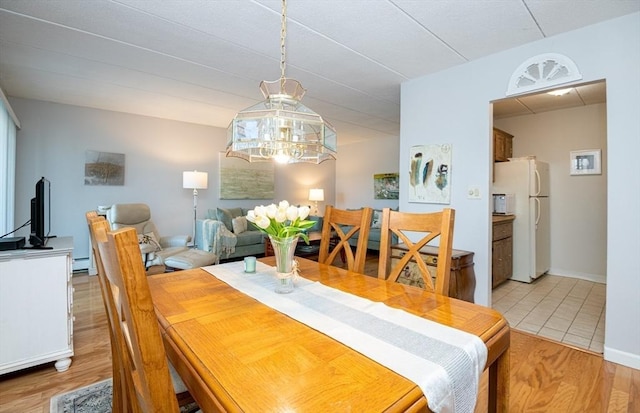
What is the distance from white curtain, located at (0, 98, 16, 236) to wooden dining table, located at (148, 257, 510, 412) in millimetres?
3333

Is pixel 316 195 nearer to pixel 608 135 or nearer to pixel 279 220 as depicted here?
pixel 608 135

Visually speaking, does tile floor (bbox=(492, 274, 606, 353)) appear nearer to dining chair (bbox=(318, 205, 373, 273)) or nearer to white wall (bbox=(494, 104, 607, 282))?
white wall (bbox=(494, 104, 607, 282))

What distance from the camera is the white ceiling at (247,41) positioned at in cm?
194

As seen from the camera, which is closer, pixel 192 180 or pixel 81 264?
pixel 81 264

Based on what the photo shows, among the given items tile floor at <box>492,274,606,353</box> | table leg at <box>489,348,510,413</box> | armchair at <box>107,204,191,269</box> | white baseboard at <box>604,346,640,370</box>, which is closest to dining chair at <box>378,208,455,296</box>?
table leg at <box>489,348,510,413</box>

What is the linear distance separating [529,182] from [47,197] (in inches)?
251

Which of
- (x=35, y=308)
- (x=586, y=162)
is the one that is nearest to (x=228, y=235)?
(x=35, y=308)

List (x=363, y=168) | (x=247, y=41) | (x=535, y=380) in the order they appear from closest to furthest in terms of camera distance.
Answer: (x=535, y=380) < (x=247, y=41) < (x=363, y=168)

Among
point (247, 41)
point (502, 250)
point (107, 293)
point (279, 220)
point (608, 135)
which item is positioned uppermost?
point (247, 41)

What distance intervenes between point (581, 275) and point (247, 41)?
501 centimetres

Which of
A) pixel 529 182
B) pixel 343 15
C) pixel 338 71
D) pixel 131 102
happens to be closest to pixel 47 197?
pixel 131 102

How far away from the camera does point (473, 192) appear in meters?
2.70

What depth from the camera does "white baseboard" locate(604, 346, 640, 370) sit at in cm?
195

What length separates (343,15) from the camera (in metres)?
2.02
